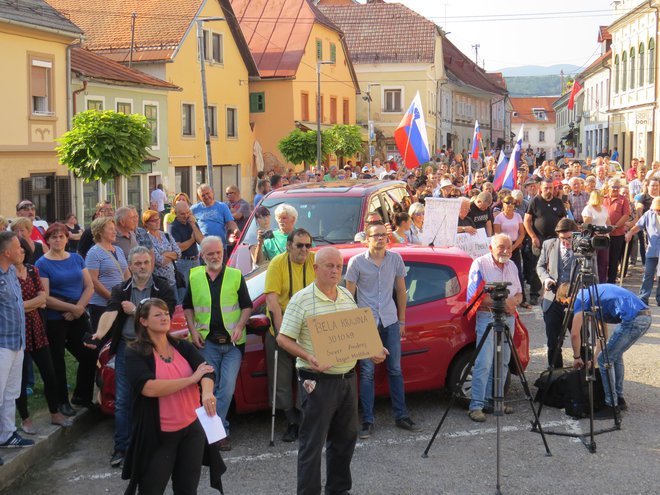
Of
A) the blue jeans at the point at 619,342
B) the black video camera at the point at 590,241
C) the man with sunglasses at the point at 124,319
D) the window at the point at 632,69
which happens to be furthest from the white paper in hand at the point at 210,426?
the window at the point at 632,69

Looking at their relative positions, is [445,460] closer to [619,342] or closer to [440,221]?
[619,342]

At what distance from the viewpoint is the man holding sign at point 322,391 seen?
6094 millimetres

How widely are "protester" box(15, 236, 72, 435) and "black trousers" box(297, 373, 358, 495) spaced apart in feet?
8.82

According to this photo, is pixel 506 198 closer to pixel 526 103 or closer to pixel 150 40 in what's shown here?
A: pixel 150 40

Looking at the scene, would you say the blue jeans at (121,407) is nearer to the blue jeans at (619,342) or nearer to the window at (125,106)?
the blue jeans at (619,342)

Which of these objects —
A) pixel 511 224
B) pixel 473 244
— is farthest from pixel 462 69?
pixel 473 244

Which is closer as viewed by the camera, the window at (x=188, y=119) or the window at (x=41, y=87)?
the window at (x=41, y=87)

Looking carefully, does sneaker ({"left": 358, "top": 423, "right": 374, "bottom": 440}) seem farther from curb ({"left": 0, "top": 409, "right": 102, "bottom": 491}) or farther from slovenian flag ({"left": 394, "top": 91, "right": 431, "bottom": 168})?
slovenian flag ({"left": 394, "top": 91, "right": 431, "bottom": 168})

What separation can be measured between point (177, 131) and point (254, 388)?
99.9 feet

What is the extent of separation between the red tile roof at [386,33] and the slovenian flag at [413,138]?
44.1 metres

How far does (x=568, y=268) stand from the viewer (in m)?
9.87

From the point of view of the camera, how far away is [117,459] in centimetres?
734

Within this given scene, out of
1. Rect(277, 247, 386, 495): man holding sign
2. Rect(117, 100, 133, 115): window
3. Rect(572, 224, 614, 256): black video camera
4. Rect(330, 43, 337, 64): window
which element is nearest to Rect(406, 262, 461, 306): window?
Rect(572, 224, 614, 256): black video camera

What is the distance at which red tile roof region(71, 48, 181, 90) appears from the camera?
1117 inches
